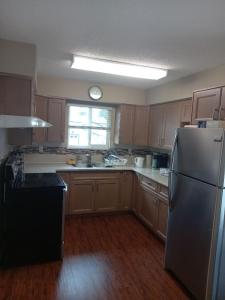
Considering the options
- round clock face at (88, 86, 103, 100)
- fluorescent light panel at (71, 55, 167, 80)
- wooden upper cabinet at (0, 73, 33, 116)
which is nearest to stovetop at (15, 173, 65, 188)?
wooden upper cabinet at (0, 73, 33, 116)

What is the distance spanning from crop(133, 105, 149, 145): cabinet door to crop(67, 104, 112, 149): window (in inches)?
22.0

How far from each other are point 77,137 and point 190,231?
2871 millimetres

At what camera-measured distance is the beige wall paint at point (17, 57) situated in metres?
2.42

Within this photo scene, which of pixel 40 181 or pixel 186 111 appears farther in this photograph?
pixel 186 111

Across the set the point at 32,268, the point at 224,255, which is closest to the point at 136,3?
the point at 224,255

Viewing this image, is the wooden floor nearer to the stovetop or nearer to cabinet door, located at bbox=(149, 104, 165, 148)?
the stovetop

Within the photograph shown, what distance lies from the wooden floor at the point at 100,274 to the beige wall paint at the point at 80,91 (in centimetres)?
237

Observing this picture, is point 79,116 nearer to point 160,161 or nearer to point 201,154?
point 160,161

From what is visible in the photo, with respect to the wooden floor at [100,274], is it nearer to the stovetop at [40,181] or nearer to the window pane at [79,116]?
the stovetop at [40,181]

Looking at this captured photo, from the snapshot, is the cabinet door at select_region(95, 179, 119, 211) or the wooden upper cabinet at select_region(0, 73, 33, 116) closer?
the wooden upper cabinet at select_region(0, 73, 33, 116)

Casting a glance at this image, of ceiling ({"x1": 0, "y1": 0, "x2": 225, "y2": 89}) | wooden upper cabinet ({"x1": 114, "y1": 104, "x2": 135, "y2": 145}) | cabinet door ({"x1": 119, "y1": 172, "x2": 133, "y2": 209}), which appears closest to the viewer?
ceiling ({"x1": 0, "y1": 0, "x2": 225, "y2": 89})

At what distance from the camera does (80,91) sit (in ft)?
13.6

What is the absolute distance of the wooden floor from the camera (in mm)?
2145

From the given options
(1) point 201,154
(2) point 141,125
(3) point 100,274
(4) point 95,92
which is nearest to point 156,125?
(2) point 141,125
